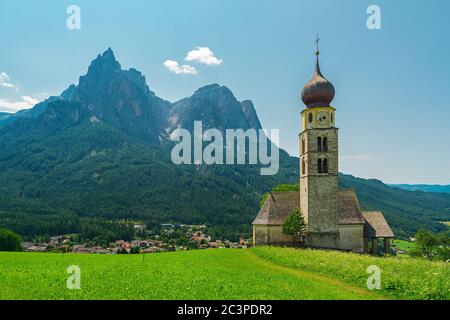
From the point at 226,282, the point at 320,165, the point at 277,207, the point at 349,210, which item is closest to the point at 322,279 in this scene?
the point at 226,282

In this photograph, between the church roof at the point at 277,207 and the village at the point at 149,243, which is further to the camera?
the village at the point at 149,243

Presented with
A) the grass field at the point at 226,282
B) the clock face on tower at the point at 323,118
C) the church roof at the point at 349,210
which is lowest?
the grass field at the point at 226,282

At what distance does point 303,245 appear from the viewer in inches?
1495

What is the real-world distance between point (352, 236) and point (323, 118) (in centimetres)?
1504

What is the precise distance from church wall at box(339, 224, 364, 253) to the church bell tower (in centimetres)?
126

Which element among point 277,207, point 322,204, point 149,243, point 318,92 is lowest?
point 149,243

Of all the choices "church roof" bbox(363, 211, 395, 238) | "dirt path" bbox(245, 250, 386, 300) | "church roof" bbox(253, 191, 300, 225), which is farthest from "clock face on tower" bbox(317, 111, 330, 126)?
"dirt path" bbox(245, 250, 386, 300)

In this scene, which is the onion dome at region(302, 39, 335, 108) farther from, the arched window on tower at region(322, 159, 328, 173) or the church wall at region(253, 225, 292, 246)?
the church wall at region(253, 225, 292, 246)

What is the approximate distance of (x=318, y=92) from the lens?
38938 millimetres

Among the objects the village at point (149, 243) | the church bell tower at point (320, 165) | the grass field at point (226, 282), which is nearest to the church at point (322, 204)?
the church bell tower at point (320, 165)

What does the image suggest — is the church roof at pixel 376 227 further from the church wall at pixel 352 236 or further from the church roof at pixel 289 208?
the church roof at pixel 289 208

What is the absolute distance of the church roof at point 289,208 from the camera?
3888 centimetres

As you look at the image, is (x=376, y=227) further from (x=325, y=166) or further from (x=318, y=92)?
(x=318, y=92)
